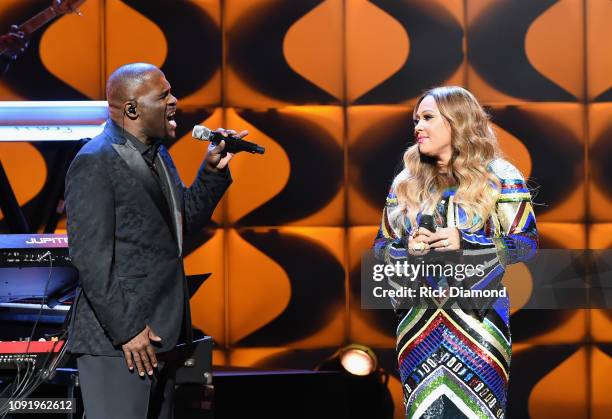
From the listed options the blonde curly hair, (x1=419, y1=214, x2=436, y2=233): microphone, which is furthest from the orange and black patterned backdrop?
(x1=419, y1=214, x2=436, y2=233): microphone

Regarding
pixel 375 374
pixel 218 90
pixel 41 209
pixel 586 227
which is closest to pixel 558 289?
pixel 586 227

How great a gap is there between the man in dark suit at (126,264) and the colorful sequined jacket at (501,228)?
0.65 metres

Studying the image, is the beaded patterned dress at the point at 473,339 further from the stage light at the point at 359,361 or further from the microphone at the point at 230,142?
the stage light at the point at 359,361

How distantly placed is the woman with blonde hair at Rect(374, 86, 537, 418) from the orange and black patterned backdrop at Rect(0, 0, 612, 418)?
1.92m

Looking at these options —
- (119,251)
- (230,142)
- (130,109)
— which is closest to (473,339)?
(230,142)

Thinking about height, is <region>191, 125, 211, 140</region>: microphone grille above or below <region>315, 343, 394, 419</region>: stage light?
above

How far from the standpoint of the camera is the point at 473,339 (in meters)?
2.30

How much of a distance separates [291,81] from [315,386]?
1537mm

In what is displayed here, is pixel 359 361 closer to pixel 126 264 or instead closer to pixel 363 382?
pixel 363 382

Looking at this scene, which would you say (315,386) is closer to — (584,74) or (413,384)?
(413,384)

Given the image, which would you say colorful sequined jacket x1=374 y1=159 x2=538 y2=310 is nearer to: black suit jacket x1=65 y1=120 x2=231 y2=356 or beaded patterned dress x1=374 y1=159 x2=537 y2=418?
beaded patterned dress x1=374 y1=159 x2=537 y2=418

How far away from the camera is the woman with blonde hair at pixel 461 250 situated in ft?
7.55

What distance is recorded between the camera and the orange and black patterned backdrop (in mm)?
4371

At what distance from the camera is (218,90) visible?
4.41 meters
